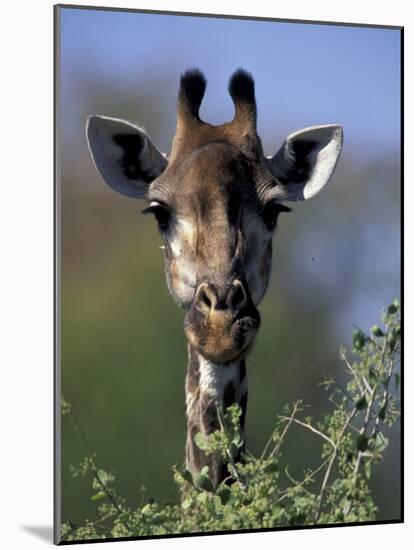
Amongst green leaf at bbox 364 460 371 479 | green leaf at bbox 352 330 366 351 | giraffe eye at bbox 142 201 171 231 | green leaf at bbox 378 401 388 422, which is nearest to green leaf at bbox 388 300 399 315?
green leaf at bbox 352 330 366 351

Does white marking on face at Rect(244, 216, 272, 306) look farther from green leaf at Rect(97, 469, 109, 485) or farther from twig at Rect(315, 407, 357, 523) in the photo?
green leaf at Rect(97, 469, 109, 485)

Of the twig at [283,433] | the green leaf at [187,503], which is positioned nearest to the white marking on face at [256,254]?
the twig at [283,433]

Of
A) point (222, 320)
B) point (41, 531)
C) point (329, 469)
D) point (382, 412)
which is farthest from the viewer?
point (382, 412)

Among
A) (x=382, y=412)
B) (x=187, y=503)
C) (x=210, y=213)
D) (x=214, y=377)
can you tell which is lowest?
(x=187, y=503)

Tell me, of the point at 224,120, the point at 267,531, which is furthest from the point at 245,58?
the point at 267,531

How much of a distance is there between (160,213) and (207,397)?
1040 millimetres

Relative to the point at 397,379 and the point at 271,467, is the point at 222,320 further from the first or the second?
the point at 397,379

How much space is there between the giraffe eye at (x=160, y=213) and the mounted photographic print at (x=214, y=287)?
0.01m

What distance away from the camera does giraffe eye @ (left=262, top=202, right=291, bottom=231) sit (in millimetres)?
8078

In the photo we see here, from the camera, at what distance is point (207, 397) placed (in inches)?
312

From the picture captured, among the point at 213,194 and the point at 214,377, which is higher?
the point at 213,194

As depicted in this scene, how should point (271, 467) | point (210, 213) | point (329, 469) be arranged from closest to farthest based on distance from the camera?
point (210, 213), point (271, 467), point (329, 469)

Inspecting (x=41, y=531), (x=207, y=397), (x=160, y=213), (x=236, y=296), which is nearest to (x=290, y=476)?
(x=207, y=397)

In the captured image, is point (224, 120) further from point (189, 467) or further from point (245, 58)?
point (189, 467)
